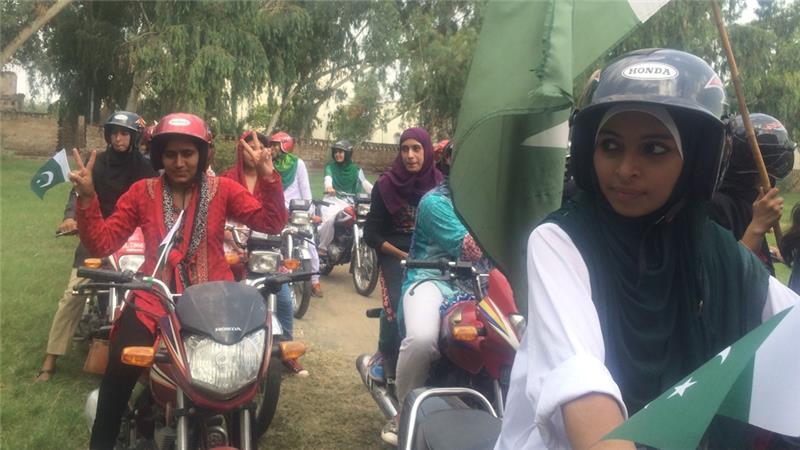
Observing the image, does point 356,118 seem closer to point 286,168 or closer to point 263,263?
point 286,168

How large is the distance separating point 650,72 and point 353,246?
781 cm

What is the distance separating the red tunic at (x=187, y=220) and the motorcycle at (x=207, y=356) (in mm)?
330

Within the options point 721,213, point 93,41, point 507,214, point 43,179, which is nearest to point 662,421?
point 507,214

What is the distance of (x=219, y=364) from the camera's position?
2.91 m

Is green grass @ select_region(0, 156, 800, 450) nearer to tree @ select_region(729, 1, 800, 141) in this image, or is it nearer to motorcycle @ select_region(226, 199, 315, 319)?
motorcycle @ select_region(226, 199, 315, 319)

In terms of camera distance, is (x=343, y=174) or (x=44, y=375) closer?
(x=44, y=375)

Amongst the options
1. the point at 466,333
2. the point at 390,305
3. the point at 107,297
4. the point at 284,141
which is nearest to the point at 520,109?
the point at 466,333

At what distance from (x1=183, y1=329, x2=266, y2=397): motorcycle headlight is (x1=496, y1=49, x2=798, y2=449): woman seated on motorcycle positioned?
1539 millimetres

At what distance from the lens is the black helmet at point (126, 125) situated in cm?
565

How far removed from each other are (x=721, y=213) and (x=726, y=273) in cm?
235

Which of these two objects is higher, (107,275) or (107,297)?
(107,275)

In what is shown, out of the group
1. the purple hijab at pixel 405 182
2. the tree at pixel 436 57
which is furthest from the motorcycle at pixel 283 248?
the tree at pixel 436 57

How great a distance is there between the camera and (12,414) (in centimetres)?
474

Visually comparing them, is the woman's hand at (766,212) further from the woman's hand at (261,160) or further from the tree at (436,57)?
the tree at (436,57)
